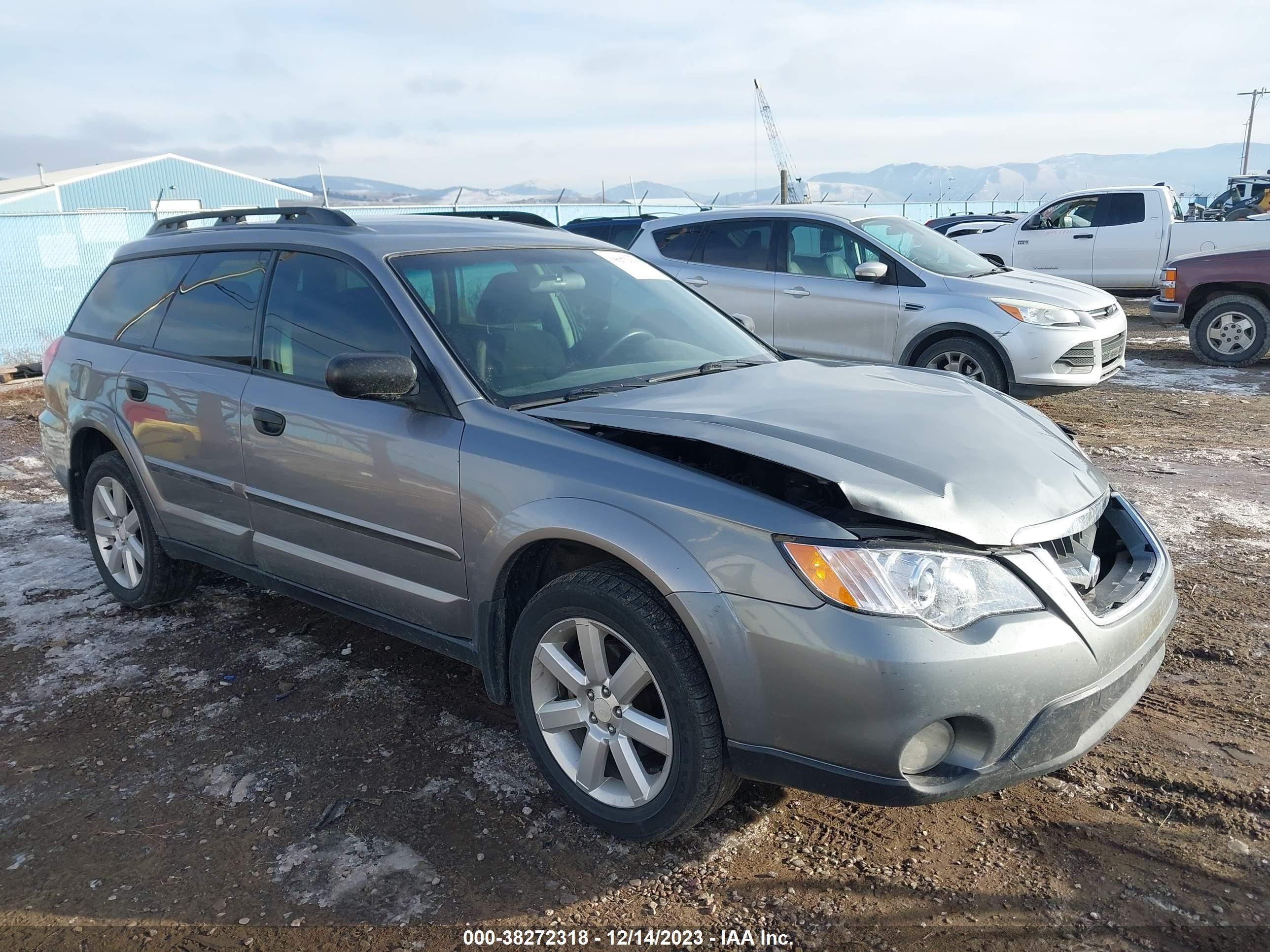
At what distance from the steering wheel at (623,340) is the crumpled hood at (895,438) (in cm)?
29

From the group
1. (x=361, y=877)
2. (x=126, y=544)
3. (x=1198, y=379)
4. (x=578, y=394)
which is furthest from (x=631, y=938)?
(x=1198, y=379)

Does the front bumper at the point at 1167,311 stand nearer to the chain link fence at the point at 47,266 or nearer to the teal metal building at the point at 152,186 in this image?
the chain link fence at the point at 47,266

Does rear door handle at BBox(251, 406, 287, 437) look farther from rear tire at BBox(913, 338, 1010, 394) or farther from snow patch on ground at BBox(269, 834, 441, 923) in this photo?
rear tire at BBox(913, 338, 1010, 394)

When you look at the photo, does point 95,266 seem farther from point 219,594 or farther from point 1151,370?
point 1151,370

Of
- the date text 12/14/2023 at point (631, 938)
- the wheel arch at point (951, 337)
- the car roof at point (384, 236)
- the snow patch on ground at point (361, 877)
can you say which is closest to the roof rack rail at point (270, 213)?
the car roof at point (384, 236)

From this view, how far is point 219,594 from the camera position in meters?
4.98

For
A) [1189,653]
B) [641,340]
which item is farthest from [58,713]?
[1189,653]

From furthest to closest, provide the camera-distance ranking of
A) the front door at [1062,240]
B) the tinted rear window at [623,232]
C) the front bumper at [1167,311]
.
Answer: the front door at [1062,240] → the tinted rear window at [623,232] → the front bumper at [1167,311]

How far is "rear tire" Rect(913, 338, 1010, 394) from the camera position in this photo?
7863 millimetres

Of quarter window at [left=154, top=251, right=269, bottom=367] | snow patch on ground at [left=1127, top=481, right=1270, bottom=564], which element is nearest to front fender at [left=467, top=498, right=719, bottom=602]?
quarter window at [left=154, top=251, right=269, bottom=367]

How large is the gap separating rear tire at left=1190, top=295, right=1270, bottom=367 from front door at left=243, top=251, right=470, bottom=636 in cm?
1006

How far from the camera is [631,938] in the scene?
2465 millimetres

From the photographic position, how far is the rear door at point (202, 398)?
3.88 meters

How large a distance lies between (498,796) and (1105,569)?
2011 mm
